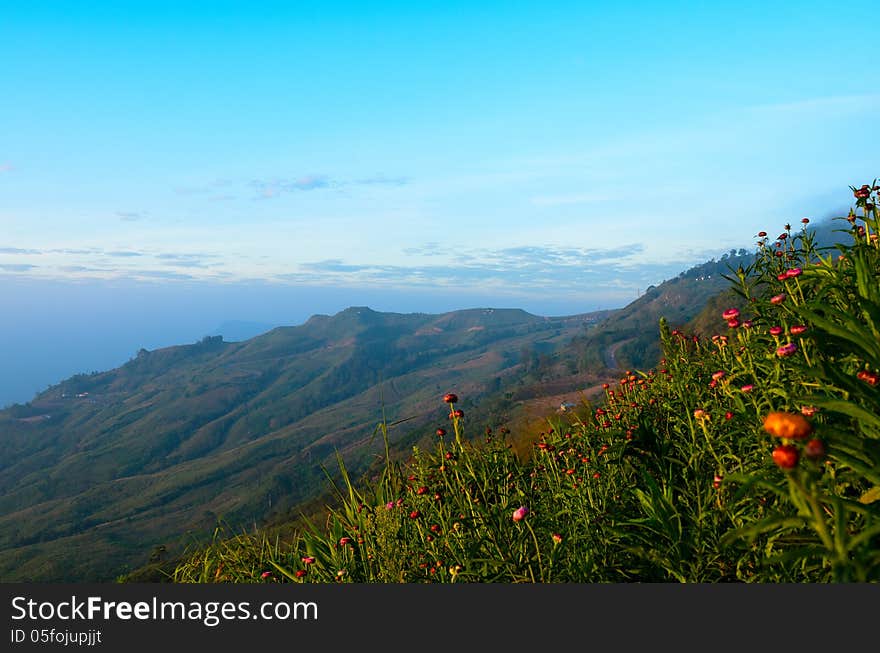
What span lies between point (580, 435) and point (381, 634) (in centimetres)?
336

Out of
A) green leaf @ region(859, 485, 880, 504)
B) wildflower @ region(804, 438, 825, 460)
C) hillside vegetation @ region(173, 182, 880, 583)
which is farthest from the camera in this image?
hillside vegetation @ region(173, 182, 880, 583)

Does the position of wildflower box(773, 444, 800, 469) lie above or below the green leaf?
above

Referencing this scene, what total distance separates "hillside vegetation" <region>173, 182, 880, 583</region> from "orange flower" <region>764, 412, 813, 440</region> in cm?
50

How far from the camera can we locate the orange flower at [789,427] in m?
1.39

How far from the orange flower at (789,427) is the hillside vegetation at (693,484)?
19.8 inches

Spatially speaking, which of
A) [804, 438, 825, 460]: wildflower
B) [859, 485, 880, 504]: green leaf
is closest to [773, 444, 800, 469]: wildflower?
[804, 438, 825, 460]: wildflower

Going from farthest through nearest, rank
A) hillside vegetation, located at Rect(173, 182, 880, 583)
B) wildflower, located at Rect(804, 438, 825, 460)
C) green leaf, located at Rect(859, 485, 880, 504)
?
hillside vegetation, located at Rect(173, 182, 880, 583), green leaf, located at Rect(859, 485, 880, 504), wildflower, located at Rect(804, 438, 825, 460)

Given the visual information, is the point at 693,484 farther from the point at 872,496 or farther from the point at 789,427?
the point at 789,427

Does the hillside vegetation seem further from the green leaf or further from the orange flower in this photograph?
the orange flower

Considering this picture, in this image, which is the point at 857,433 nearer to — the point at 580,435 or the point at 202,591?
the point at 580,435

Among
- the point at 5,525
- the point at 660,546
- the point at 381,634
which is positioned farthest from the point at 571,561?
the point at 5,525

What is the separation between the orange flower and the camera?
1392mm

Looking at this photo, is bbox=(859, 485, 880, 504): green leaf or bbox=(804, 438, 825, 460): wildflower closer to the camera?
bbox=(804, 438, 825, 460): wildflower

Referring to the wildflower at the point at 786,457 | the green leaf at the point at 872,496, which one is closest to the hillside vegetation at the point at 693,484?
the green leaf at the point at 872,496
